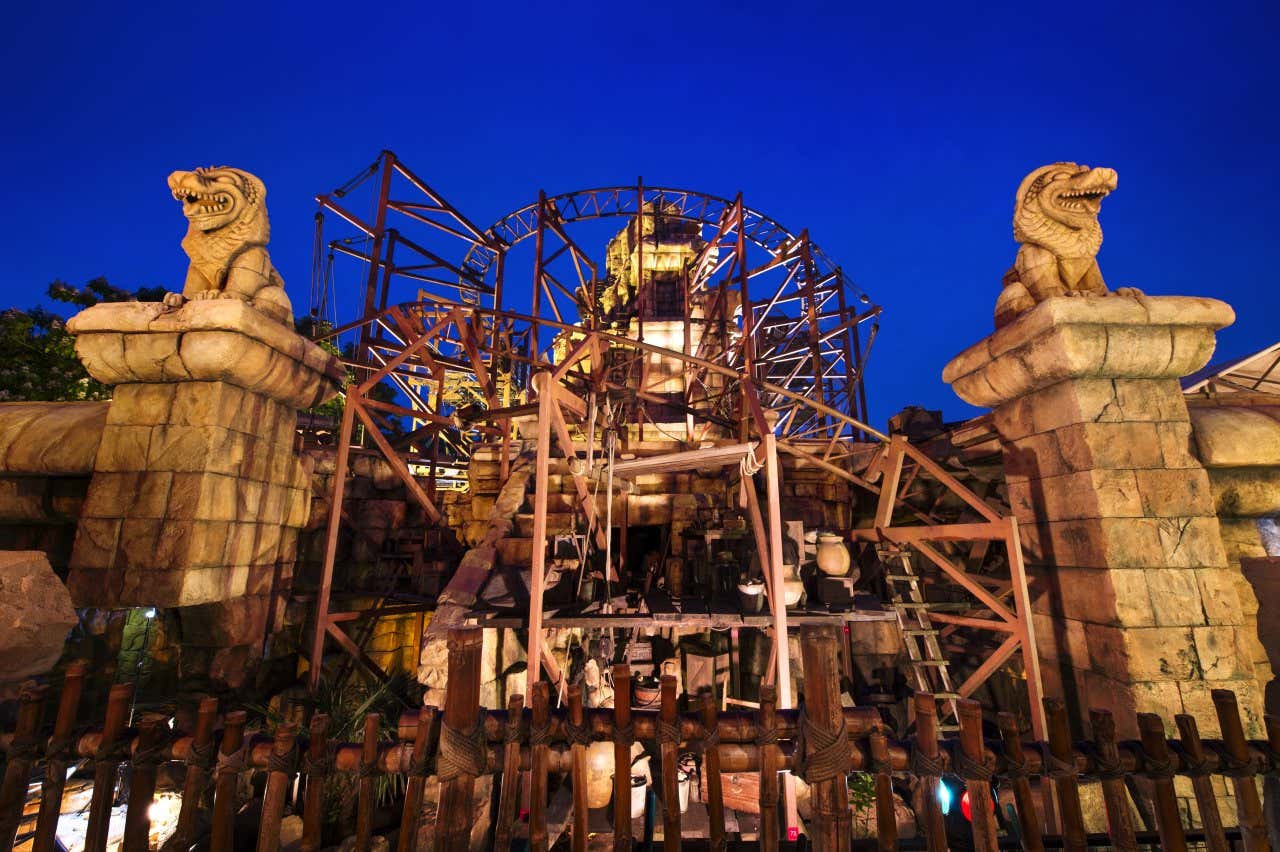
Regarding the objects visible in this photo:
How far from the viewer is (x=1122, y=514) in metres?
4.20

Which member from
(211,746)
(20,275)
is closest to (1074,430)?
(211,746)

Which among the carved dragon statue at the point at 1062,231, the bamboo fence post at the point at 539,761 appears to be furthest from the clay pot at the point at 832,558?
the bamboo fence post at the point at 539,761

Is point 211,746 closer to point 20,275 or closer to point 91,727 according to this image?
point 91,727

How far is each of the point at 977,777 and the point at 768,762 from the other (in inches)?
38.1

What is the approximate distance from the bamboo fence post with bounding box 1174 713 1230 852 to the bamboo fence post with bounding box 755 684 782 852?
1933 mm

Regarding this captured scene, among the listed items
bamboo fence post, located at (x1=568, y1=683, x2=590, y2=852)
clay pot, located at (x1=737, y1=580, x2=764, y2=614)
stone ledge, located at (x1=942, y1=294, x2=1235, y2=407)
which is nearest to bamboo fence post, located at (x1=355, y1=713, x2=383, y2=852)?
bamboo fence post, located at (x1=568, y1=683, x2=590, y2=852)

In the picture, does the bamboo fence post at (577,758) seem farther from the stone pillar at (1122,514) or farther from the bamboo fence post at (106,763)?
the stone pillar at (1122,514)

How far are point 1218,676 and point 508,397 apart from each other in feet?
47.9

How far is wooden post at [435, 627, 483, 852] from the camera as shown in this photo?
7.45ft

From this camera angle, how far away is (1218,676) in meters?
3.91

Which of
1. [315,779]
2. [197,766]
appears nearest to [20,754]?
[197,766]

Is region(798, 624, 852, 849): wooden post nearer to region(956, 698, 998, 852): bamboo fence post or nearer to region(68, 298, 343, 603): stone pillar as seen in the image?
region(956, 698, 998, 852): bamboo fence post

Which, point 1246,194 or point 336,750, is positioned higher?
point 1246,194

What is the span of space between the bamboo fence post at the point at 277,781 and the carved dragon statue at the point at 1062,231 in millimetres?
6404
